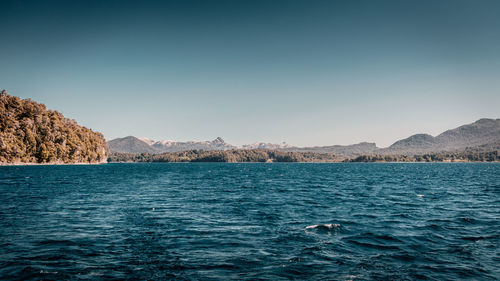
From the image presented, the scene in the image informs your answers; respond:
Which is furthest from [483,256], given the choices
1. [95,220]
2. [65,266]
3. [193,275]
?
[95,220]

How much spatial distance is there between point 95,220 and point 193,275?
16.9 metres

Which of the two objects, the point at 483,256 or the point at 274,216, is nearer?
the point at 483,256

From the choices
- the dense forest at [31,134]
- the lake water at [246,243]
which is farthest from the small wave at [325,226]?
the dense forest at [31,134]

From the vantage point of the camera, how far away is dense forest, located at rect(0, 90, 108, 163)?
146 meters

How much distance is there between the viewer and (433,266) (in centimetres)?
1584

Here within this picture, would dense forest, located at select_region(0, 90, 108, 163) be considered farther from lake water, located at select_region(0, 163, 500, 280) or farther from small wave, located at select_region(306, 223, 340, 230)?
small wave, located at select_region(306, 223, 340, 230)

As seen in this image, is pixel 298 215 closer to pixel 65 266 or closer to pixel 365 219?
pixel 365 219

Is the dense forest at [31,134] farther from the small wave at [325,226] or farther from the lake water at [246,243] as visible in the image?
the small wave at [325,226]

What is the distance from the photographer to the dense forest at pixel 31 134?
146m

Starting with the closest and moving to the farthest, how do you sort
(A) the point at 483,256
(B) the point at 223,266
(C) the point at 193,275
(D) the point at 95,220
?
(C) the point at 193,275, (B) the point at 223,266, (A) the point at 483,256, (D) the point at 95,220

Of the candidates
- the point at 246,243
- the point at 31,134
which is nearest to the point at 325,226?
the point at 246,243

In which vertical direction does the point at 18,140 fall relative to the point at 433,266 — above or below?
above

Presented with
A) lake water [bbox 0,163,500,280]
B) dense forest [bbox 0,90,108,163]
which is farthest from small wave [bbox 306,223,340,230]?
dense forest [bbox 0,90,108,163]

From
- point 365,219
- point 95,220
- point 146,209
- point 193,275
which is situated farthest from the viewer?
point 146,209
